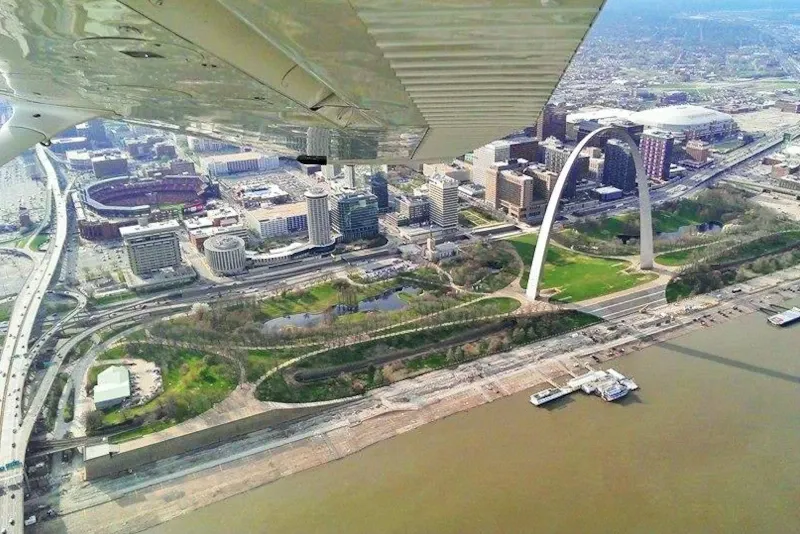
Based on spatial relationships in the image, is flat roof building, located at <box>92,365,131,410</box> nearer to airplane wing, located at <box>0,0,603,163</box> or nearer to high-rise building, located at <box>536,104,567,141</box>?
airplane wing, located at <box>0,0,603,163</box>

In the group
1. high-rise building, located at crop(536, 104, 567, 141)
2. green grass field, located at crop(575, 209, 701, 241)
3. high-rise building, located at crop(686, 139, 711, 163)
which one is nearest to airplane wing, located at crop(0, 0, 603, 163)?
green grass field, located at crop(575, 209, 701, 241)

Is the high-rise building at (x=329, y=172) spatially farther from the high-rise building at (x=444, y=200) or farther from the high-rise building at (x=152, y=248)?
the high-rise building at (x=152, y=248)

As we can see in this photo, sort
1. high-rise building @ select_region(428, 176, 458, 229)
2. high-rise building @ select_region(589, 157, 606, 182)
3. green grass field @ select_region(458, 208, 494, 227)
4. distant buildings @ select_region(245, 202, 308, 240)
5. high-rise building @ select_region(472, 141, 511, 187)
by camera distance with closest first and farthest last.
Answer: high-rise building @ select_region(428, 176, 458, 229) → distant buildings @ select_region(245, 202, 308, 240) → green grass field @ select_region(458, 208, 494, 227) → high-rise building @ select_region(472, 141, 511, 187) → high-rise building @ select_region(589, 157, 606, 182)

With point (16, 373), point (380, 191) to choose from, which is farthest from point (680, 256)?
point (16, 373)

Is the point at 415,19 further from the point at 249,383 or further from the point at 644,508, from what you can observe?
the point at 249,383

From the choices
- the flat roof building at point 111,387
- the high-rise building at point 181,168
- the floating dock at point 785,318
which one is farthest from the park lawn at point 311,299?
the high-rise building at point 181,168
